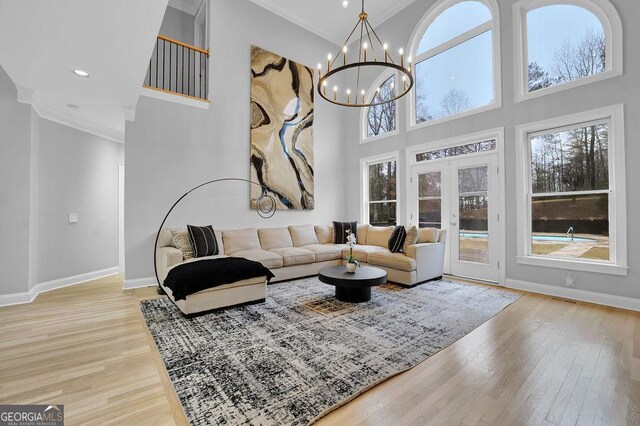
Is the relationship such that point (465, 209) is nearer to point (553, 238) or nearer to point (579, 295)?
point (553, 238)

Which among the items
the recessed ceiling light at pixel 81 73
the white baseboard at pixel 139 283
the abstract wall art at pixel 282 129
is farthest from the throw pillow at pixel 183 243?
the recessed ceiling light at pixel 81 73

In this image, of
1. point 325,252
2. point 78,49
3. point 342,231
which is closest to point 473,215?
point 342,231

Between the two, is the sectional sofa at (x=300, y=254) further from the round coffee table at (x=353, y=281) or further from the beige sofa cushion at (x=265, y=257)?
the round coffee table at (x=353, y=281)

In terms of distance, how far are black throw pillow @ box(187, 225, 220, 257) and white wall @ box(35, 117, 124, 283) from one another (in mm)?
2136

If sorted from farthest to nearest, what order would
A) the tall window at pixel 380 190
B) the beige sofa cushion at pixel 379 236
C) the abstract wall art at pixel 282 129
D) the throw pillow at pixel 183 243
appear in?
the tall window at pixel 380 190 < the abstract wall art at pixel 282 129 < the beige sofa cushion at pixel 379 236 < the throw pillow at pixel 183 243

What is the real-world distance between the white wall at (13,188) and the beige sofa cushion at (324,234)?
4.45 metres

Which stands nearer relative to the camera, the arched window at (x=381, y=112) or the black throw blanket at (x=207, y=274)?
the black throw blanket at (x=207, y=274)

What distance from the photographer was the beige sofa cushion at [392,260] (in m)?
4.36

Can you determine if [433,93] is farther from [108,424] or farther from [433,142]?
[108,424]

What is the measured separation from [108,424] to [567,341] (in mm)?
3492

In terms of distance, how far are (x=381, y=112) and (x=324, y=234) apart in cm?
307

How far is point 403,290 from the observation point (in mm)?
4223

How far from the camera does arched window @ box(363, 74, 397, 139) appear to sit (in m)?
6.30

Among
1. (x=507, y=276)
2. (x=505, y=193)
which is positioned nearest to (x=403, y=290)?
(x=507, y=276)
